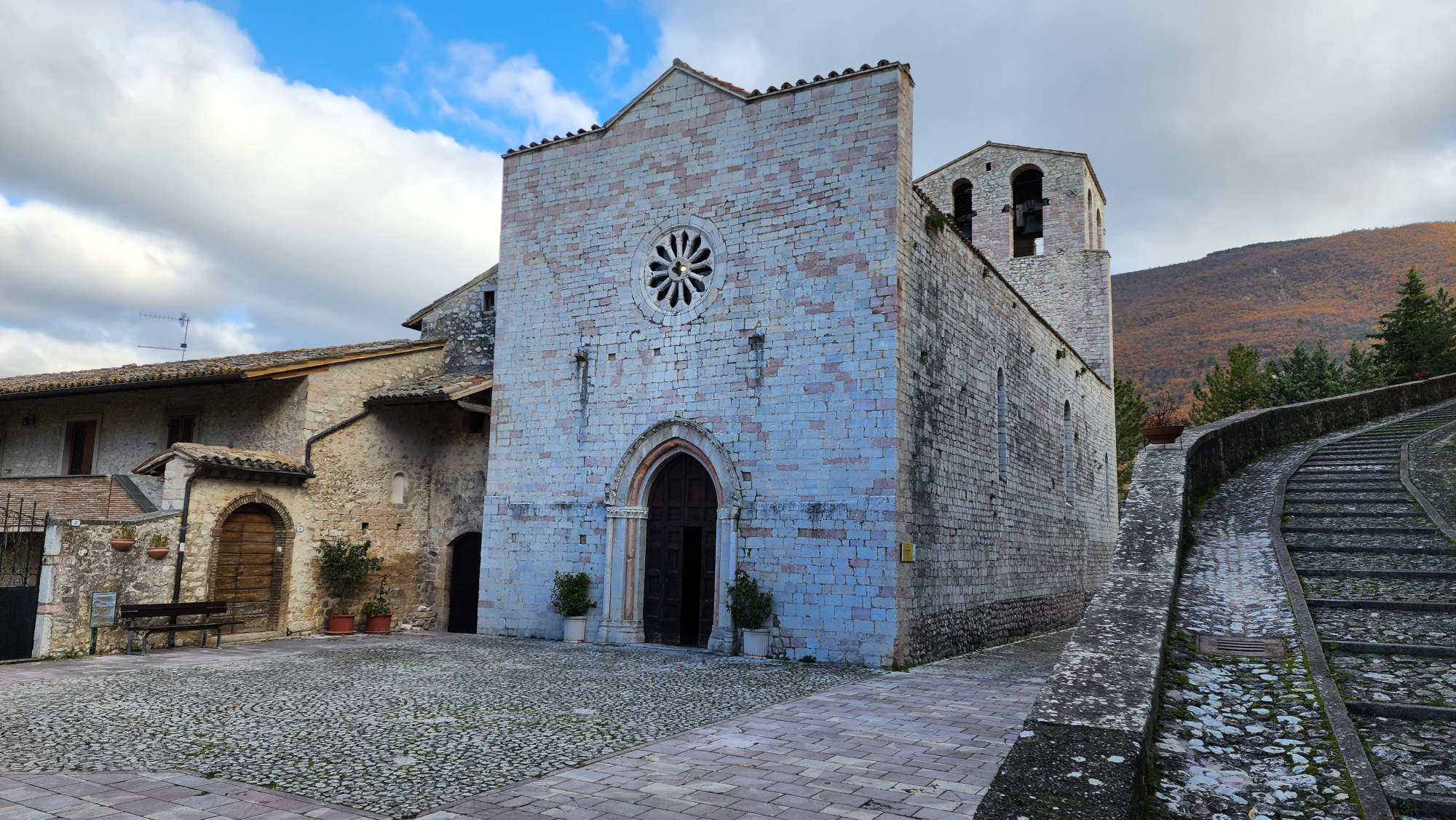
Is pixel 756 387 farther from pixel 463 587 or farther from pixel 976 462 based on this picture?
pixel 463 587

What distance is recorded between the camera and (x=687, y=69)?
44.9 ft

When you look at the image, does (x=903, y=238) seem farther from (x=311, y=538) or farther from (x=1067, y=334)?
(x=1067, y=334)

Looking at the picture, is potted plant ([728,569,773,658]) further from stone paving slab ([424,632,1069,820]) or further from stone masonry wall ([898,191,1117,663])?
stone paving slab ([424,632,1069,820])

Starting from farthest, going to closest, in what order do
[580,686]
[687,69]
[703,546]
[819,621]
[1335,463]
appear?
[687,69]
[703,546]
[819,621]
[1335,463]
[580,686]

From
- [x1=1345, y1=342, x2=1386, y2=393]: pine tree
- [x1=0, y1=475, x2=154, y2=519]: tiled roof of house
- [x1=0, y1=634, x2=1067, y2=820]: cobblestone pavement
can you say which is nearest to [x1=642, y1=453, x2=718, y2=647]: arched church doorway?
[x1=0, y1=634, x2=1067, y2=820]: cobblestone pavement

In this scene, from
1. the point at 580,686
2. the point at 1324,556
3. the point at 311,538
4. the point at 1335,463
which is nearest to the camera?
the point at 1324,556

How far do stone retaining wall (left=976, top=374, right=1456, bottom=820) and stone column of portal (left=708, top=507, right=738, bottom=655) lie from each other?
5.57 metres

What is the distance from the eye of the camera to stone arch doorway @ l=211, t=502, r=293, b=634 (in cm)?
1333

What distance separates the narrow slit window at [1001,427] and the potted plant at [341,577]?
1133 cm

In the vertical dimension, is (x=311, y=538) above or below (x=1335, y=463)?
below

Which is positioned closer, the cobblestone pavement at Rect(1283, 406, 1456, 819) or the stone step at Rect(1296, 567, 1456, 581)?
the cobblestone pavement at Rect(1283, 406, 1456, 819)

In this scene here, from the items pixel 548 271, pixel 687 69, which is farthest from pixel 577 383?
pixel 687 69

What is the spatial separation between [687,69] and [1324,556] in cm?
1099

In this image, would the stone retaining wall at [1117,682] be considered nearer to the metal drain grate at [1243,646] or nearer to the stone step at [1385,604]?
the metal drain grate at [1243,646]
